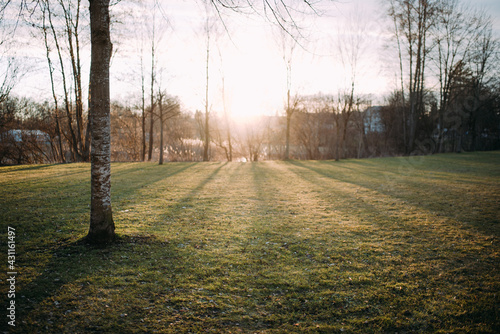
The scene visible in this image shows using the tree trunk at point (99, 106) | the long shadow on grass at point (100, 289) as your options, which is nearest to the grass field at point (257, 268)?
the long shadow on grass at point (100, 289)

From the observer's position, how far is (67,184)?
10055 millimetres

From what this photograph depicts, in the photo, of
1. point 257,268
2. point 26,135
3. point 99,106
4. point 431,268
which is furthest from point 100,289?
point 26,135

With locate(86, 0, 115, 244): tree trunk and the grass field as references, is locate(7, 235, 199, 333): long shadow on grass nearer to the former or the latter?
the grass field

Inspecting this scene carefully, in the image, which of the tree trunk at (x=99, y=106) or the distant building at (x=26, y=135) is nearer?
the tree trunk at (x=99, y=106)

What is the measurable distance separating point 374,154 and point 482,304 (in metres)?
37.4

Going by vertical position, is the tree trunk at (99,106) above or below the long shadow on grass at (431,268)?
above

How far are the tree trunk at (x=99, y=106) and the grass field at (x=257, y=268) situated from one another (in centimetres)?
98

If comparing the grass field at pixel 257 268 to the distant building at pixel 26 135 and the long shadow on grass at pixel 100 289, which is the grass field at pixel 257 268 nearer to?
the long shadow on grass at pixel 100 289

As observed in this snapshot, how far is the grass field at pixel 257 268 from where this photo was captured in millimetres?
2869

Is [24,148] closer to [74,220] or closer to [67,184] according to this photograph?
[67,184]

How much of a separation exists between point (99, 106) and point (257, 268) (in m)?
3.84

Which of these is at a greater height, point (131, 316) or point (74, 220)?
point (74, 220)

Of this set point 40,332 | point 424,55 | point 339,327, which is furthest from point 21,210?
point 424,55

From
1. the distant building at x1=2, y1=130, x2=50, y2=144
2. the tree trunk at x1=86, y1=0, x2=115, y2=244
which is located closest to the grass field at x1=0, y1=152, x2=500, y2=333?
the tree trunk at x1=86, y1=0, x2=115, y2=244
